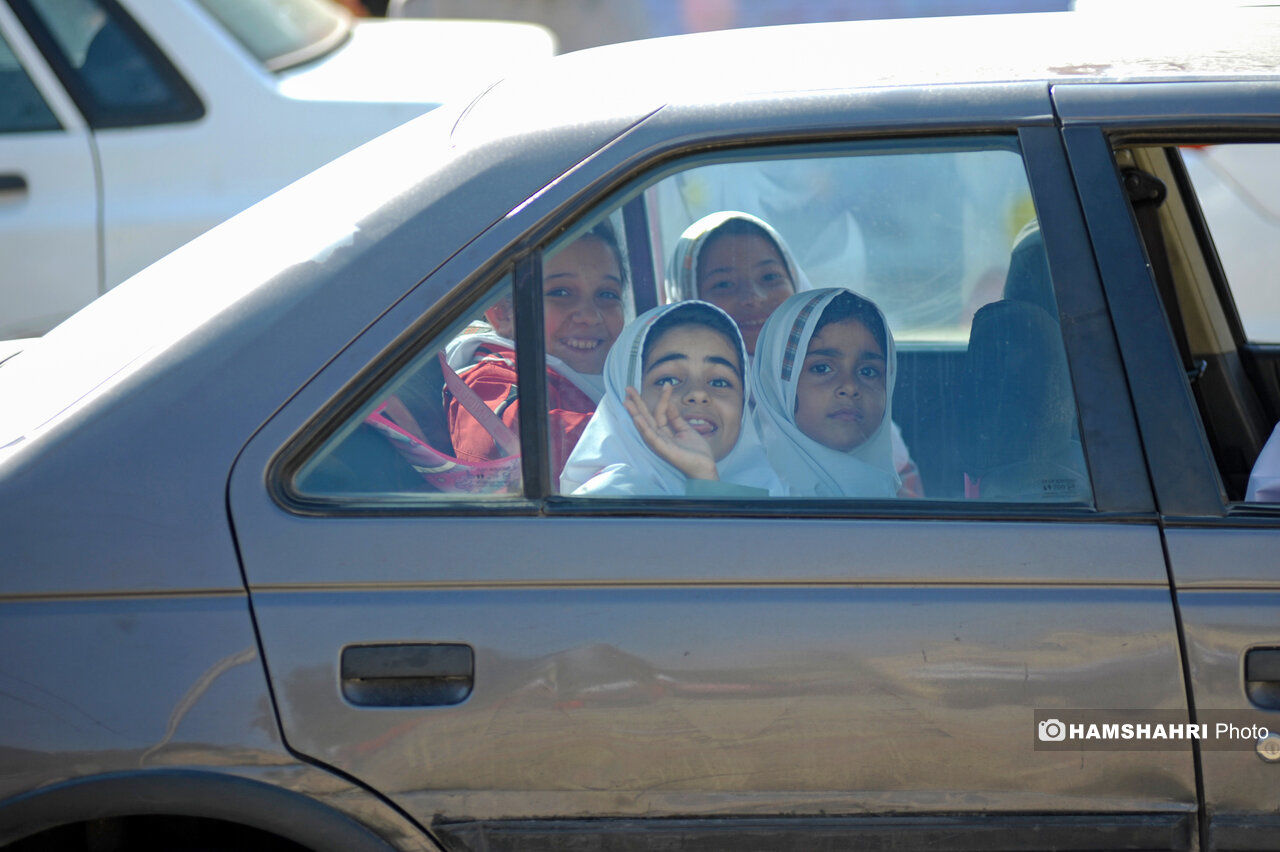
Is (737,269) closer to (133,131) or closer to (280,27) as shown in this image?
(133,131)

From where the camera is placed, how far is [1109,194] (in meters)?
1.69

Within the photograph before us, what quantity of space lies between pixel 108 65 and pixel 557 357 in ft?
8.89

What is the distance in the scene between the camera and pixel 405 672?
1.59 m

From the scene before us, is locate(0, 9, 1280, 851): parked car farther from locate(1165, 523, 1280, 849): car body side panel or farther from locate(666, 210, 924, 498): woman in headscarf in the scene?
locate(666, 210, 924, 498): woman in headscarf

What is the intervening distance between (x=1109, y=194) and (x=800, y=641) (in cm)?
76

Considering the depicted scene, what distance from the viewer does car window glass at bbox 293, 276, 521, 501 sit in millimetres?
1646

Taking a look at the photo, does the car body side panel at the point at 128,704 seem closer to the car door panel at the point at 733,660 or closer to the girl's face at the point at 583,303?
the car door panel at the point at 733,660

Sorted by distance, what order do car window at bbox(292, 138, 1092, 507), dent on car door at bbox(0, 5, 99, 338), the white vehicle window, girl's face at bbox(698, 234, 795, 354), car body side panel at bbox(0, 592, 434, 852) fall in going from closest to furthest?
car body side panel at bbox(0, 592, 434, 852), car window at bbox(292, 138, 1092, 507), girl's face at bbox(698, 234, 795, 354), dent on car door at bbox(0, 5, 99, 338), the white vehicle window

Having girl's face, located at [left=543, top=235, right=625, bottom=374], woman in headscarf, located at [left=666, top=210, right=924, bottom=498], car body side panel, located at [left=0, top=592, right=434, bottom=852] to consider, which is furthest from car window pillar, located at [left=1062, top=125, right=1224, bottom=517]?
car body side panel, located at [left=0, top=592, right=434, bottom=852]

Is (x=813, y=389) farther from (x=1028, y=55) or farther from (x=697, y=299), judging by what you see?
(x=1028, y=55)

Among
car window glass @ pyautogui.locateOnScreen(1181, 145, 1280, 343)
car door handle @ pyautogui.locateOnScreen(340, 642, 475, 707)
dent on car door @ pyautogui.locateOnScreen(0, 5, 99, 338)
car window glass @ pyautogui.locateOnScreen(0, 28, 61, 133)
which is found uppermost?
car window glass @ pyautogui.locateOnScreen(1181, 145, 1280, 343)

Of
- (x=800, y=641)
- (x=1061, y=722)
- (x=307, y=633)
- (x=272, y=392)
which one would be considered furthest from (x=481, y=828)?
(x=1061, y=722)

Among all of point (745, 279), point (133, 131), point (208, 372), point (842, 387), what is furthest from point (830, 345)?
point (133, 131)

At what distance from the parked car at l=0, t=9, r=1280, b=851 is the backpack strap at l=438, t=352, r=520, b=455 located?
0.09 ft
